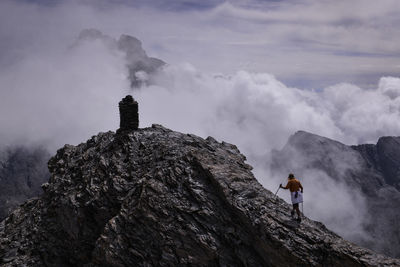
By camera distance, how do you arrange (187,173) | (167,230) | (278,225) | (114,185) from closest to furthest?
(278,225) → (167,230) → (187,173) → (114,185)

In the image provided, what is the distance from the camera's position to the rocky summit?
2720cm

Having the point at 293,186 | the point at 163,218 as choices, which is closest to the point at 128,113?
the point at 163,218

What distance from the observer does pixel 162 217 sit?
3047 cm

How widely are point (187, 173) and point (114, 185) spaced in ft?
29.3

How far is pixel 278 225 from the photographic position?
27703mm

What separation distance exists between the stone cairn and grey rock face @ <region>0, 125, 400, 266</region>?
66.1 inches

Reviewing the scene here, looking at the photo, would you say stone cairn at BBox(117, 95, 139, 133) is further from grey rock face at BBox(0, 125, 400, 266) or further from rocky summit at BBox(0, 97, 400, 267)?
grey rock face at BBox(0, 125, 400, 266)

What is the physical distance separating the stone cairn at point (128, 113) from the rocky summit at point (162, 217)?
19cm

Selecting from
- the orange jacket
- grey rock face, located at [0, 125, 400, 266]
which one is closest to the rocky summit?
grey rock face, located at [0, 125, 400, 266]

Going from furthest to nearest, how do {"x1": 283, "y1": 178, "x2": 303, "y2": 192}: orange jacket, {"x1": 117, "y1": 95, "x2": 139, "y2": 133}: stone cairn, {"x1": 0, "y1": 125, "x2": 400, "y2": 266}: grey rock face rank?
{"x1": 117, "y1": 95, "x2": 139, "y2": 133}: stone cairn, {"x1": 283, "y1": 178, "x2": 303, "y2": 192}: orange jacket, {"x1": 0, "y1": 125, "x2": 400, "y2": 266}: grey rock face

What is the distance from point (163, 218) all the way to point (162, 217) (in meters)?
0.14

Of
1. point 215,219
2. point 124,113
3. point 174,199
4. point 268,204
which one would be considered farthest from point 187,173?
point 124,113

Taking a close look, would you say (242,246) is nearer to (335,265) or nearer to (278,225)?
(278,225)

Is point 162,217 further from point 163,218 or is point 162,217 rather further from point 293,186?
point 293,186
